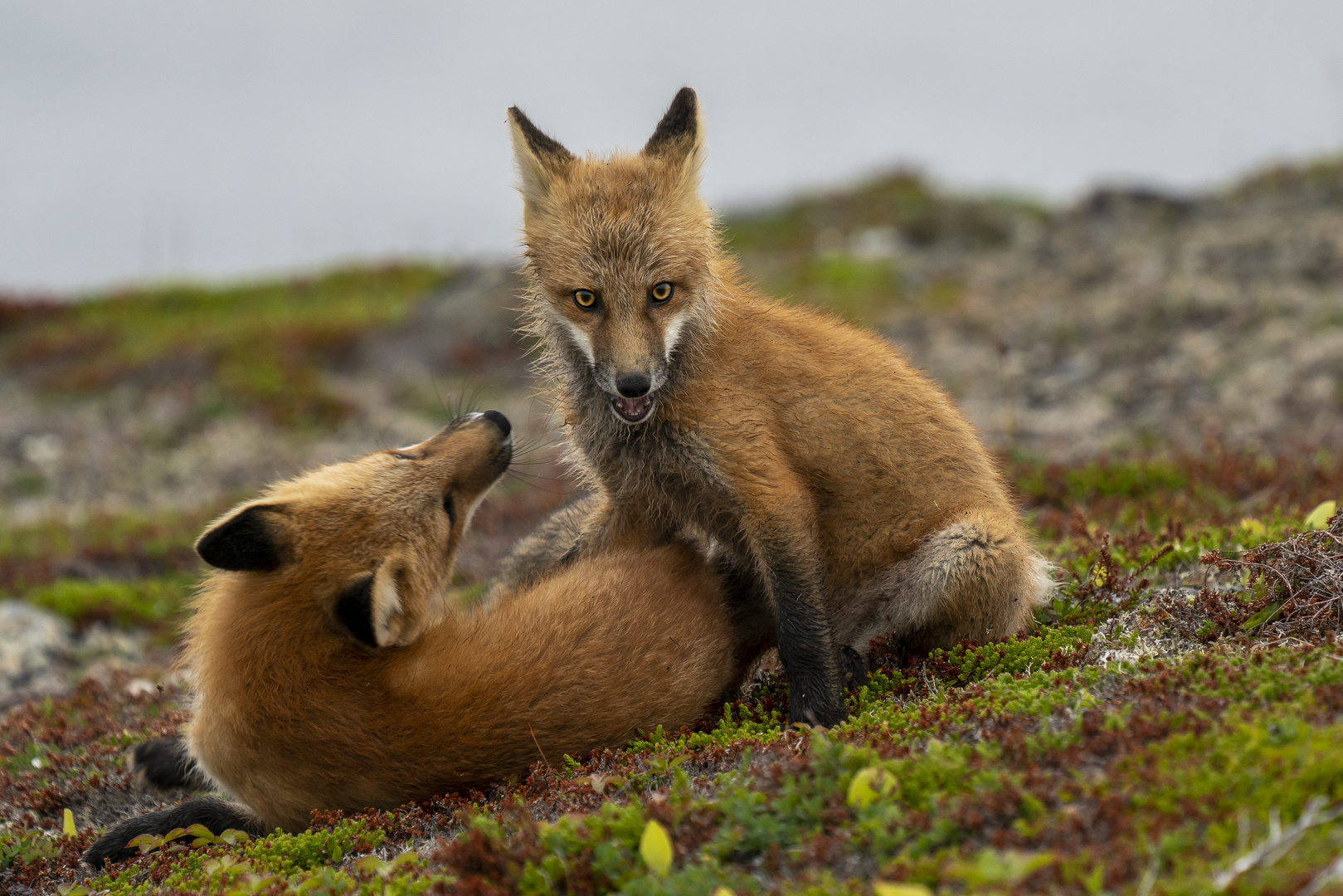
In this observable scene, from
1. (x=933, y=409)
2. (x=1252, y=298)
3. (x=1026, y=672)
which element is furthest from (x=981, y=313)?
(x=1026, y=672)

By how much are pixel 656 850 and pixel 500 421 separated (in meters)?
3.00

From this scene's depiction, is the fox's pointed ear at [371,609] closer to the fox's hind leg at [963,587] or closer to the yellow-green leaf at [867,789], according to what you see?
the yellow-green leaf at [867,789]

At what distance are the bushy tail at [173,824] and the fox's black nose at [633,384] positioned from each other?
268 cm

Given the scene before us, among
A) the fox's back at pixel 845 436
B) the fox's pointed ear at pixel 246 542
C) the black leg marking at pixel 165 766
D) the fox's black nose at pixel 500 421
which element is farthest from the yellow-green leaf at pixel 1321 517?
the black leg marking at pixel 165 766

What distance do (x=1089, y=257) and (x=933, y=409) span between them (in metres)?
15.2

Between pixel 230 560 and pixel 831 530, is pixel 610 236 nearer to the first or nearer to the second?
pixel 831 530

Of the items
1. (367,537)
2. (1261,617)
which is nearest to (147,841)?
(367,537)

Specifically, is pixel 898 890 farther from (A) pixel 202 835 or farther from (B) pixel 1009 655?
A: (A) pixel 202 835

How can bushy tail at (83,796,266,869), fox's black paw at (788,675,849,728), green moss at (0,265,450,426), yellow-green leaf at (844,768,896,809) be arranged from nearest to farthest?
1. yellow-green leaf at (844,768,896,809)
2. fox's black paw at (788,675,849,728)
3. bushy tail at (83,796,266,869)
4. green moss at (0,265,450,426)

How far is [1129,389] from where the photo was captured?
43.5 feet

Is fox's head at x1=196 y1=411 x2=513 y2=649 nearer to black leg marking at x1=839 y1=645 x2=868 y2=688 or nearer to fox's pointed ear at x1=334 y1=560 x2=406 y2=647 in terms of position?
fox's pointed ear at x1=334 y1=560 x2=406 y2=647

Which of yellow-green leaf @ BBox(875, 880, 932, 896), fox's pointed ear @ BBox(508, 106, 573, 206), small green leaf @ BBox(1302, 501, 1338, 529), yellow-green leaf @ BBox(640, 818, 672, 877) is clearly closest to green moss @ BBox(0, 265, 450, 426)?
fox's pointed ear @ BBox(508, 106, 573, 206)

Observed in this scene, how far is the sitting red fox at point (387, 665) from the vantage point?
4297 millimetres

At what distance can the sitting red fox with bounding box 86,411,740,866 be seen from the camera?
4297 mm
